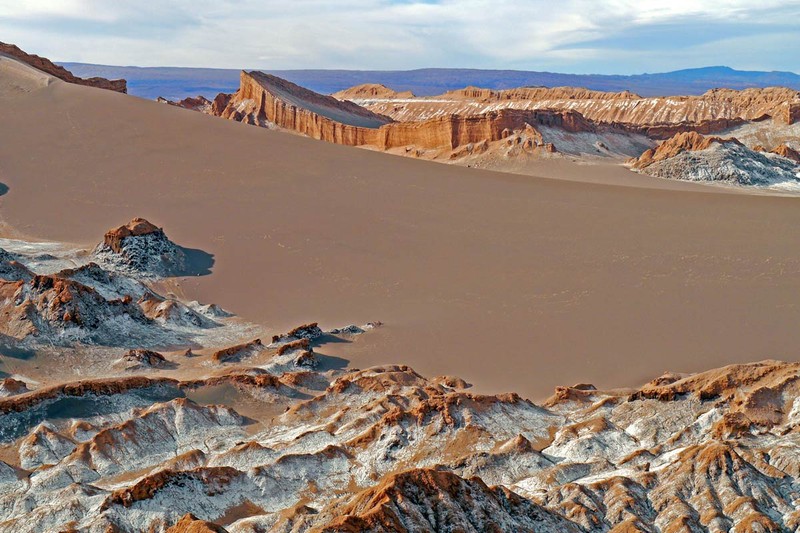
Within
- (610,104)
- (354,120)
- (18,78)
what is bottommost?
(354,120)

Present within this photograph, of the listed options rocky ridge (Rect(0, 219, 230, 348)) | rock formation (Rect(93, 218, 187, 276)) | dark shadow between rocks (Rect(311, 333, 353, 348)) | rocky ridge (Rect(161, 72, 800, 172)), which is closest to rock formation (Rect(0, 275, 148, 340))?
rocky ridge (Rect(0, 219, 230, 348))

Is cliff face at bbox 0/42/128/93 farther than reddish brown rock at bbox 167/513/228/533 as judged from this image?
Yes

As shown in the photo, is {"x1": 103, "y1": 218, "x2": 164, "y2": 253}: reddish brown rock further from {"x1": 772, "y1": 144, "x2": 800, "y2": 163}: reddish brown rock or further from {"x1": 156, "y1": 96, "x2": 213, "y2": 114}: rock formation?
{"x1": 156, "y1": 96, "x2": 213, "y2": 114}: rock formation

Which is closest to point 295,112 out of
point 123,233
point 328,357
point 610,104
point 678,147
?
point 678,147

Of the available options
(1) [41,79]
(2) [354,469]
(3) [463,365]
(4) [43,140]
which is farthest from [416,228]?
(1) [41,79]

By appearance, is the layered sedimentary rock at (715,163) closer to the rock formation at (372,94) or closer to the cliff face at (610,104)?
the cliff face at (610,104)

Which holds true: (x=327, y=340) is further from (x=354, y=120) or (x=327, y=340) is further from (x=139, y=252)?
(x=354, y=120)

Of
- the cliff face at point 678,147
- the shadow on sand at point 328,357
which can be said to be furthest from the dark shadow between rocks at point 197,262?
the cliff face at point 678,147
